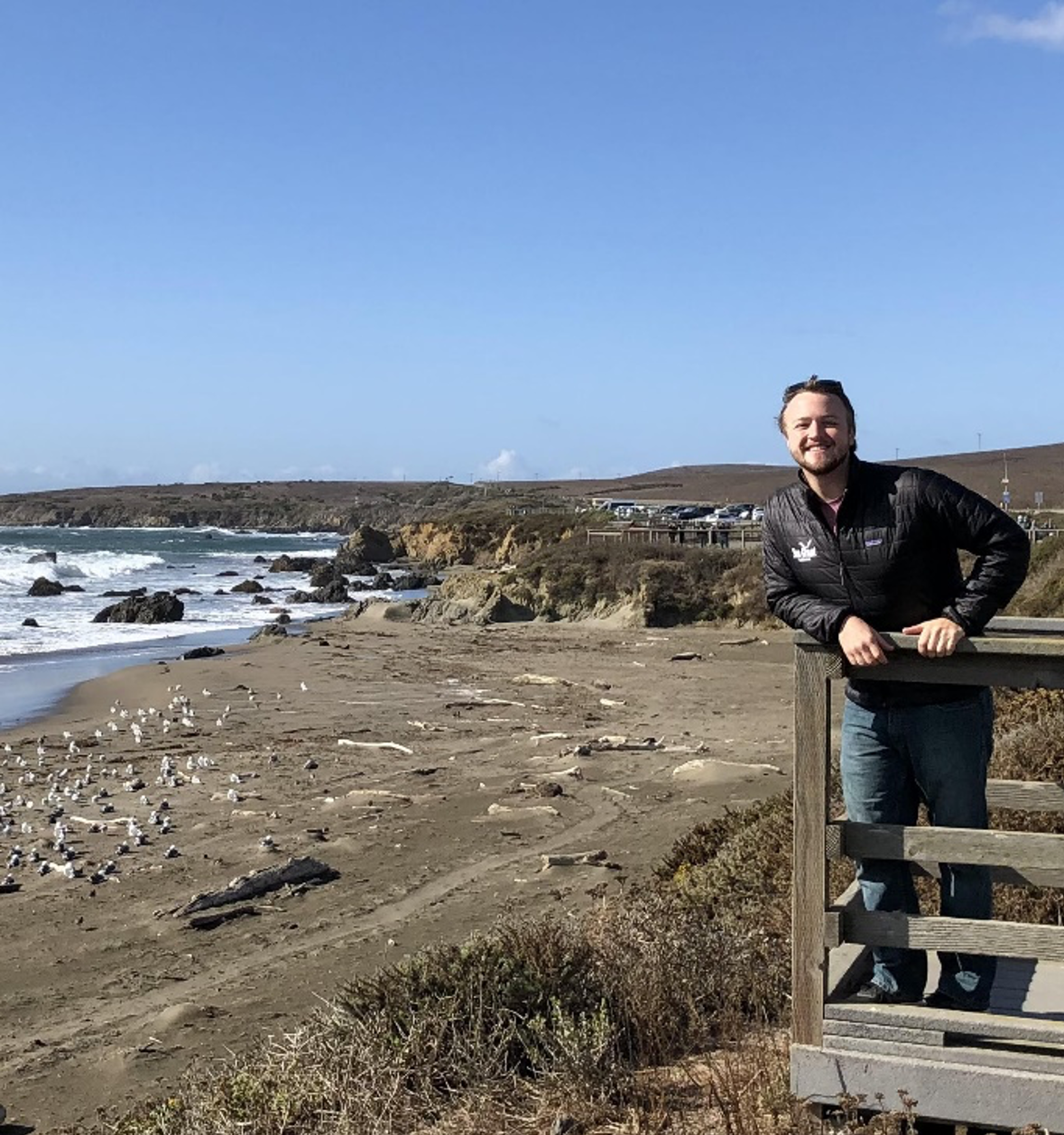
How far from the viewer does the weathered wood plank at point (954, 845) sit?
3.47 metres

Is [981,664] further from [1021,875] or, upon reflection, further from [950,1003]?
[950,1003]

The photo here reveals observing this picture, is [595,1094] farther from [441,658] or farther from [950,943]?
[441,658]

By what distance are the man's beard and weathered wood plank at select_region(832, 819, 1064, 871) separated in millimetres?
973

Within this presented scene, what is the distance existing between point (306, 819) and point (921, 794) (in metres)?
8.81

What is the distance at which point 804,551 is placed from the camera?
12.4 feet

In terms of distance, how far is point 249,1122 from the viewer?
14.0 ft

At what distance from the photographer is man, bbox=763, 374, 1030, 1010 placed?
11.7ft

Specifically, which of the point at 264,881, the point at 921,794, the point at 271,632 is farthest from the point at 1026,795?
the point at 271,632

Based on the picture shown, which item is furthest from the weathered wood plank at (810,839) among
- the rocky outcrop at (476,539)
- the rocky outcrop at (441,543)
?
the rocky outcrop at (441,543)

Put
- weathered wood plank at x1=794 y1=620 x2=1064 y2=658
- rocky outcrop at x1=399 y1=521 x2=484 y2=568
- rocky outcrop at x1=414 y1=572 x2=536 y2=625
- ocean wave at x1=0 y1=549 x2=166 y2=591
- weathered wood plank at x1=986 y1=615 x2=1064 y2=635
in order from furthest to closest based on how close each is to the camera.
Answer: rocky outcrop at x1=399 y1=521 x2=484 y2=568 → ocean wave at x1=0 y1=549 x2=166 y2=591 → rocky outcrop at x1=414 y1=572 x2=536 y2=625 → weathered wood plank at x1=986 y1=615 x2=1064 y2=635 → weathered wood plank at x1=794 y1=620 x2=1064 y2=658

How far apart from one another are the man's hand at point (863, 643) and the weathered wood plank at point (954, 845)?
1.54 feet

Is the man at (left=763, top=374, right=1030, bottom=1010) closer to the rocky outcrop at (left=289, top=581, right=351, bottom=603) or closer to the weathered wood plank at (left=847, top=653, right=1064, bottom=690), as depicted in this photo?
the weathered wood plank at (left=847, top=653, right=1064, bottom=690)

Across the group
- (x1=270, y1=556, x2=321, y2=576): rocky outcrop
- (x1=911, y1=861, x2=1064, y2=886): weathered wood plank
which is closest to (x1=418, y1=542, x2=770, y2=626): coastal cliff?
(x1=911, y1=861, x2=1064, y2=886): weathered wood plank

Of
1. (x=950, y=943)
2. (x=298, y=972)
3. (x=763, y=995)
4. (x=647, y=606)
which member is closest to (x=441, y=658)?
(x=647, y=606)
